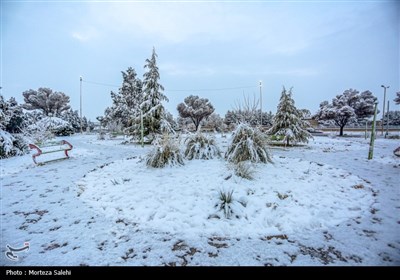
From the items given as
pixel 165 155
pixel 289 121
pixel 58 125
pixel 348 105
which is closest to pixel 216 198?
pixel 165 155

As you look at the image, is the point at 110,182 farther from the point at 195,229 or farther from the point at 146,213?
the point at 195,229

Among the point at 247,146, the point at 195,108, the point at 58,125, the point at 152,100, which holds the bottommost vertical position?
the point at 247,146

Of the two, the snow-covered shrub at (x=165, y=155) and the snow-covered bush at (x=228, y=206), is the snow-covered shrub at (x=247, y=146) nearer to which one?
the snow-covered shrub at (x=165, y=155)

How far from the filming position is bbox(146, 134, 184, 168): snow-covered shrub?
582cm

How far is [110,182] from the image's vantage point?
4914mm

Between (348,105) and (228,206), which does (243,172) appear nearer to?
(228,206)

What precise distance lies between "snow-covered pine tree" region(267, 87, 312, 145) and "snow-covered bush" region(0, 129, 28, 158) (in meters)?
13.0

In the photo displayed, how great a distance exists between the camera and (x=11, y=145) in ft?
29.0

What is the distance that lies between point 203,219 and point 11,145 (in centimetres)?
1009

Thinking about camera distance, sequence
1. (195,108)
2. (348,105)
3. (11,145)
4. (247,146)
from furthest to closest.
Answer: (195,108) < (348,105) < (11,145) < (247,146)

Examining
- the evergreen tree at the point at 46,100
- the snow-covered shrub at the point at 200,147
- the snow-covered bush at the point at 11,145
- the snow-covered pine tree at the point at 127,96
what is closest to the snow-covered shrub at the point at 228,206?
the snow-covered shrub at the point at 200,147

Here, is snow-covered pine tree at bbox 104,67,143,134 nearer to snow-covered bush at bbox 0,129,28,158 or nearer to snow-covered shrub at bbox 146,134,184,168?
snow-covered bush at bbox 0,129,28,158

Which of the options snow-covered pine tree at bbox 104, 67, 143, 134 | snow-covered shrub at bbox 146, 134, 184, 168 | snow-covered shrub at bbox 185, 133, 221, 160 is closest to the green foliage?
snow-covered shrub at bbox 146, 134, 184, 168
